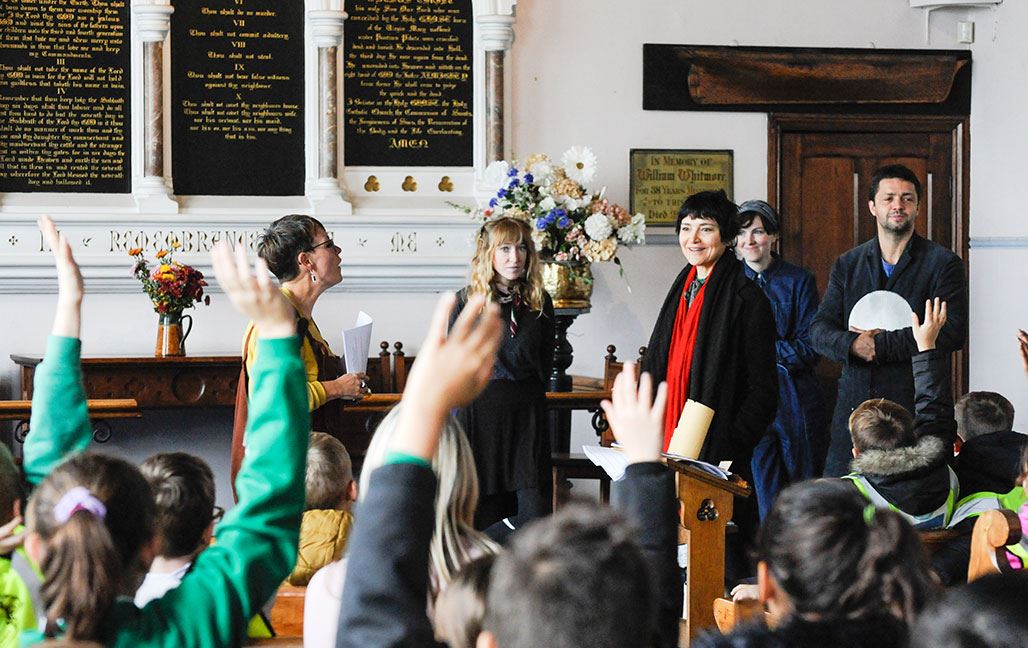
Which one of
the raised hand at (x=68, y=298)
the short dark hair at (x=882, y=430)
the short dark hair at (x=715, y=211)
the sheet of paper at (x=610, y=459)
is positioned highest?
the short dark hair at (x=715, y=211)

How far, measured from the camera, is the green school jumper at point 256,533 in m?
1.57

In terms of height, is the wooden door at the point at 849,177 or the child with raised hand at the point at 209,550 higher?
the wooden door at the point at 849,177

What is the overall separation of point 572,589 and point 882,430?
8.28 feet

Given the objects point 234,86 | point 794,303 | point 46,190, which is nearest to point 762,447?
point 794,303

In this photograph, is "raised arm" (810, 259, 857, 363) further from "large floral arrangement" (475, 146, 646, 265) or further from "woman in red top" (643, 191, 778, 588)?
"large floral arrangement" (475, 146, 646, 265)

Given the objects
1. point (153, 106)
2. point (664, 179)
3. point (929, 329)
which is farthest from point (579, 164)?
point (929, 329)

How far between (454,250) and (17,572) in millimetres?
4332

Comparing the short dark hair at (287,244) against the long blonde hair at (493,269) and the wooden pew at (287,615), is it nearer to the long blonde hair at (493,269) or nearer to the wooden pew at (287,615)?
A: the long blonde hair at (493,269)

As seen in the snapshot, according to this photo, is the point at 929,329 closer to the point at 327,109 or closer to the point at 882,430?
the point at 882,430

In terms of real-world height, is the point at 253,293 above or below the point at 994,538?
above

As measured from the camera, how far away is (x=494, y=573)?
1.30 m

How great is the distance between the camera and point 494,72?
623 centimetres

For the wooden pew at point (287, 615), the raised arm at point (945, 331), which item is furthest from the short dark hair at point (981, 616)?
the raised arm at point (945, 331)

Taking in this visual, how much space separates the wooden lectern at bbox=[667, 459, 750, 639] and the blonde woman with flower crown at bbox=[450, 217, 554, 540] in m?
0.73
